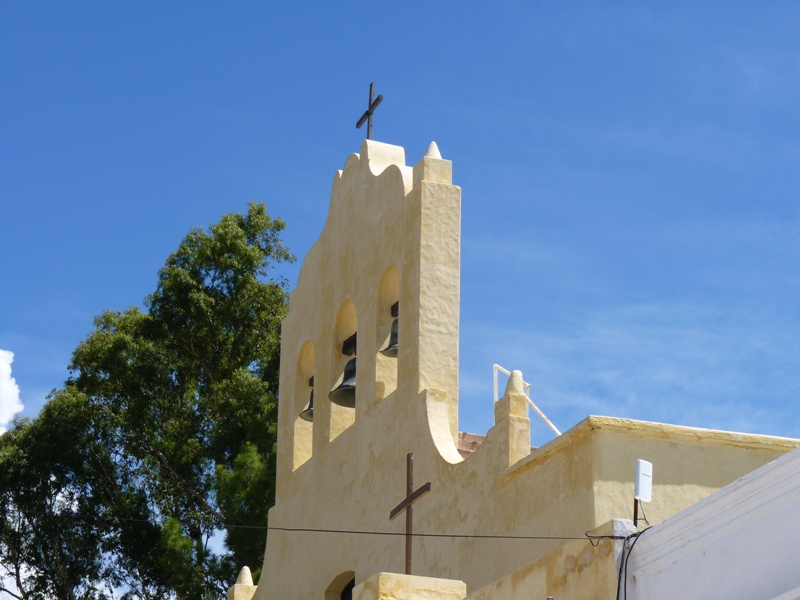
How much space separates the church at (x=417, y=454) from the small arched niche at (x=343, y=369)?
16mm

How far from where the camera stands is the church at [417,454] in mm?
9039

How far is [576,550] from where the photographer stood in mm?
6941

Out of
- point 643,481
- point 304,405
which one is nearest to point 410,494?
point 304,405

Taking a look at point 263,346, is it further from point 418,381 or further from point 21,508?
point 418,381

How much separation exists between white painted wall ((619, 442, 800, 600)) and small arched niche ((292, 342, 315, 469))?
8.13 m

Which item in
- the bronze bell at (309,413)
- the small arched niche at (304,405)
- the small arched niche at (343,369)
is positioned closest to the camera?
the small arched niche at (343,369)

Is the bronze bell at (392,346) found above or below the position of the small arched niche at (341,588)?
above

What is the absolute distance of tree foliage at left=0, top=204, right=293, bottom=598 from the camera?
1010 inches

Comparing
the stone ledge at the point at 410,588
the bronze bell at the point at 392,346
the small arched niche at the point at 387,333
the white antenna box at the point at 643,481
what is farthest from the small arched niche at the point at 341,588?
the white antenna box at the point at 643,481

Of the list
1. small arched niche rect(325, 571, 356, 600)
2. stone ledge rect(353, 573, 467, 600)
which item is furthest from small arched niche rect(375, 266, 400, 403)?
stone ledge rect(353, 573, 467, 600)

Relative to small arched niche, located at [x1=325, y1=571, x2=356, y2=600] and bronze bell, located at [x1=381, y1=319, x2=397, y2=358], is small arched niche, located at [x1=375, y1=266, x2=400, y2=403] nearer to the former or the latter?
bronze bell, located at [x1=381, y1=319, x2=397, y2=358]

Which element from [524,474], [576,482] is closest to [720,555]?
[576,482]

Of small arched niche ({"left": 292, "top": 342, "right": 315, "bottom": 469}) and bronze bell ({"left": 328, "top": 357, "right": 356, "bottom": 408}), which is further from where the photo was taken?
small arched niche ({"left": 292, "top": 342, "right": 315, "bottom": 469})

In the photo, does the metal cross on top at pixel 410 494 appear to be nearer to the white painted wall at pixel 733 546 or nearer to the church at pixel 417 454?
the church at pixel 417 454
